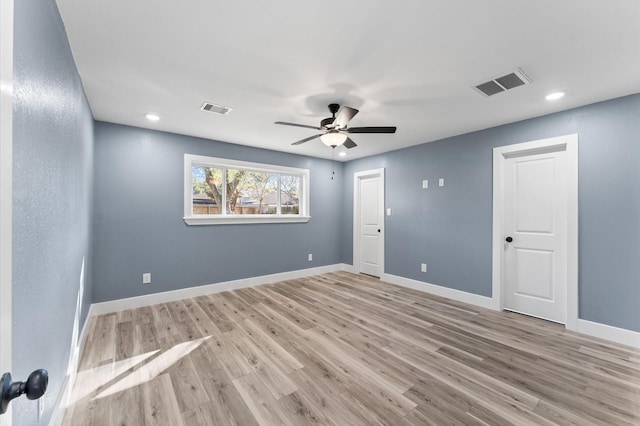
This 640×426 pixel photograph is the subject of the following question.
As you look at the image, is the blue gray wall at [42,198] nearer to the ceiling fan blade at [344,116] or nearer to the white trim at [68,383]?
the white trim at [68,383]

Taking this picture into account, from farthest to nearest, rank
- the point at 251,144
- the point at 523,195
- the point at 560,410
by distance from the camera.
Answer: the point at 251,144 < the point at 523,195 < the point at 560,410

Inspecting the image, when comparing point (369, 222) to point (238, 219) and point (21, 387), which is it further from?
point (21, 387)

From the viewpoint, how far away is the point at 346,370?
223 centimetres

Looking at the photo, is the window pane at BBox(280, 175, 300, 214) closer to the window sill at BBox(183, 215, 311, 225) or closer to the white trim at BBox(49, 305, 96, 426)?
the window sill at BBox(183, 215, 311, 225)

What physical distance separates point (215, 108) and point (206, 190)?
5.45 feet

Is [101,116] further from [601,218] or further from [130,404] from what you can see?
[601,218]

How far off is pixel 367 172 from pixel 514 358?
150 inches

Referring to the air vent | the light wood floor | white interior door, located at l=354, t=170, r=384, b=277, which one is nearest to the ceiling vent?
the light wood floor

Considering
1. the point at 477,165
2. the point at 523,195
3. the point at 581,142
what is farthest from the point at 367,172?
the point at 581,142

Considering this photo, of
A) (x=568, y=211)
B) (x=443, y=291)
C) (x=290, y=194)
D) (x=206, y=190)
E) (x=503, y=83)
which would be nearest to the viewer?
(x=503, y=83)

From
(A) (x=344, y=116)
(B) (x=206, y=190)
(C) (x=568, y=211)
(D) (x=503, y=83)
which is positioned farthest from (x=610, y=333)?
(B) (x=206, y=190)

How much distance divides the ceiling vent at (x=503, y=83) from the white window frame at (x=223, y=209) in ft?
11.2

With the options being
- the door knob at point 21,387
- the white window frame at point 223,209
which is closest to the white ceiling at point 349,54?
the white window frame at point 223,209

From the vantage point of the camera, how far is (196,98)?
2.80 metres
